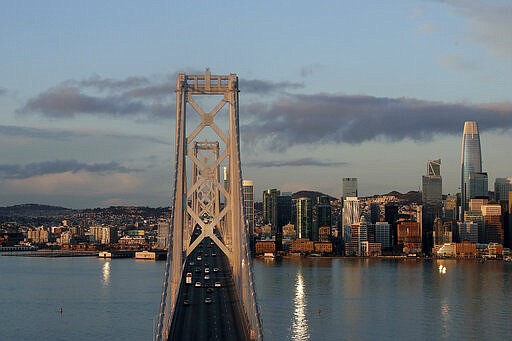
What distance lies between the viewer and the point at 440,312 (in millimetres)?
66250

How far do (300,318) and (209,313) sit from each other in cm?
1718

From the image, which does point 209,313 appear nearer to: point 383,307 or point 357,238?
point 383,307

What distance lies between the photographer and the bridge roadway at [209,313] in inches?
1486

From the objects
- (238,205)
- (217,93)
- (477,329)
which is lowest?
(477,329)

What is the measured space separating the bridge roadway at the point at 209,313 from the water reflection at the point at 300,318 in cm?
413

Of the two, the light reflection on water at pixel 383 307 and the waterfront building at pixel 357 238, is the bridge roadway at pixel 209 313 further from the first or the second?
the waterfront building at pixel 357 238

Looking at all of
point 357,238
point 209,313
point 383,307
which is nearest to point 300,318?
point 383,307

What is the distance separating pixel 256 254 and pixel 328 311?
390ft

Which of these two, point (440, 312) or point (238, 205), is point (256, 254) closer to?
point (440, 312)

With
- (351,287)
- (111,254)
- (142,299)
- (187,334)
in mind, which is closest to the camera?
(187,334)

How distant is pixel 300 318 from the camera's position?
59.9 metres

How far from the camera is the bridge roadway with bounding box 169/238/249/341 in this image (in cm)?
3775

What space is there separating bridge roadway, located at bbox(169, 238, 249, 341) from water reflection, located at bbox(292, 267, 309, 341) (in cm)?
413

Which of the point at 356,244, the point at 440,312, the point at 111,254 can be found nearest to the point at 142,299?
the point at 440,312
